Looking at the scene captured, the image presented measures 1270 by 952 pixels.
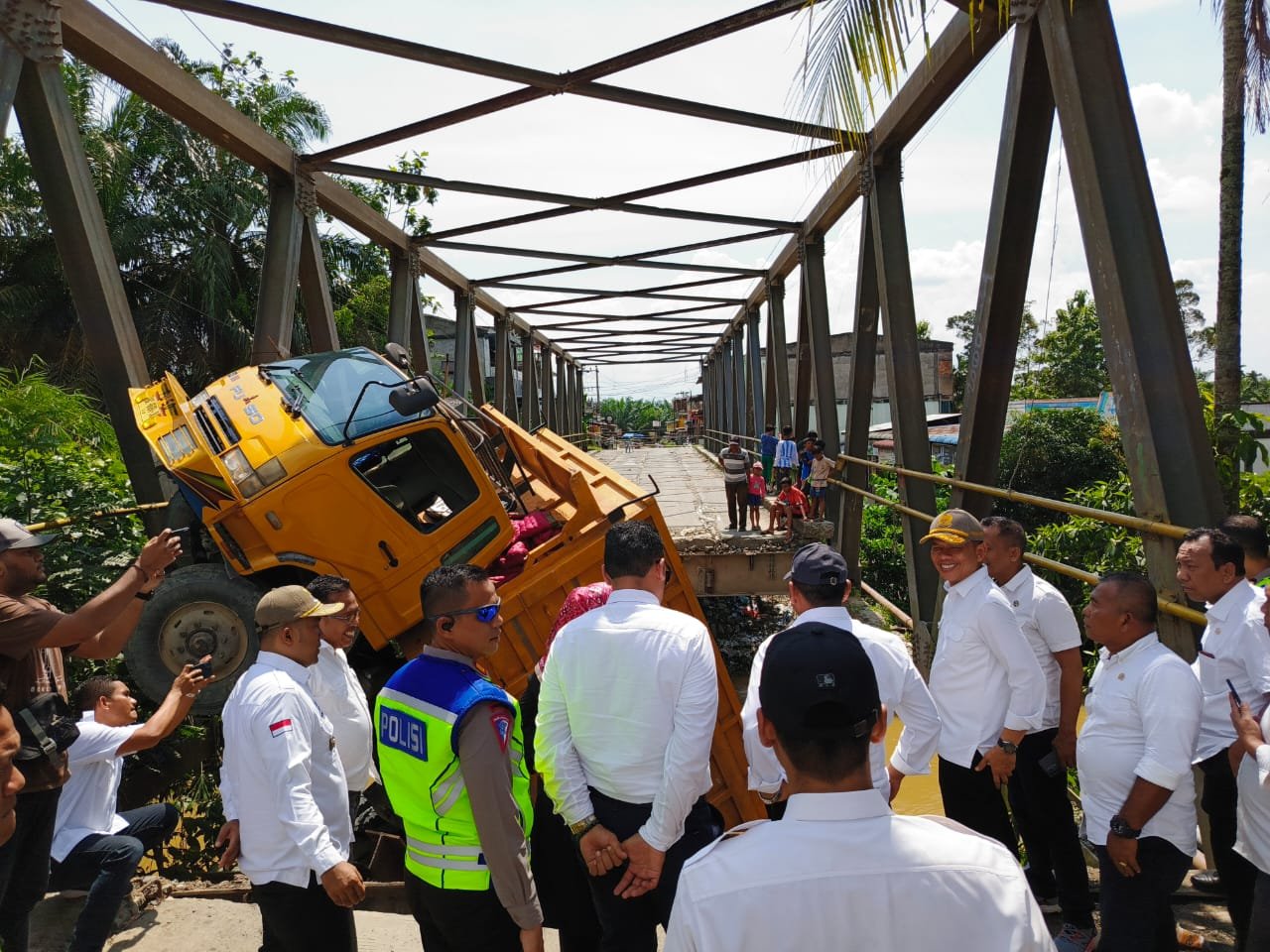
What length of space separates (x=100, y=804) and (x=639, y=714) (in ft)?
7.83

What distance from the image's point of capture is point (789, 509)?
10.2 m

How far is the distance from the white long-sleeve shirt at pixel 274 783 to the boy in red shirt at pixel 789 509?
25.4 feet

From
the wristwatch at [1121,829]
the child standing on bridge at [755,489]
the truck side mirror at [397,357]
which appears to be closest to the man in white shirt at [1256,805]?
the wristwatch at [1121,829]

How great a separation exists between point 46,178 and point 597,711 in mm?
5131

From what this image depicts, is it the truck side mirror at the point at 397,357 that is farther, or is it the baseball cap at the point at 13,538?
the truck side mirror at the point at 397,357

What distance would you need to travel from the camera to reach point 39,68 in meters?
5.21

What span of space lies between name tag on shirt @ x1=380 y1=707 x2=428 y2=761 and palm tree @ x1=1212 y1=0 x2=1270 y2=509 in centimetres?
893

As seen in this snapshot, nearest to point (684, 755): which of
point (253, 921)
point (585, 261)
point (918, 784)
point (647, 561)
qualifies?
point (647, 561)

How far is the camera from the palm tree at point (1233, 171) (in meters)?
9.28

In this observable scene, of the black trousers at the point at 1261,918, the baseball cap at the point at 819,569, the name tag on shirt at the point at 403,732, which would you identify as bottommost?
the black trousers at the point at 1261,918

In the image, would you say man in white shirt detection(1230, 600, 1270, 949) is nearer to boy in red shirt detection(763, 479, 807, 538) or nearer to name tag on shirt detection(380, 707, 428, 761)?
name tag on shirt detection(380, 707, 428, 761)

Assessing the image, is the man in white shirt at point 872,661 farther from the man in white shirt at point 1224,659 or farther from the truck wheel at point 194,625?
the truck wheel at point 194,625

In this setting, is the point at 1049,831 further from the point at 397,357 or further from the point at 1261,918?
the point at 397,357

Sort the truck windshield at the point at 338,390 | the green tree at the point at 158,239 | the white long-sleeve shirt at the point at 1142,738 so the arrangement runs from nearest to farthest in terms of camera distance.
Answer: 1. the white long-sleeve shirt at the point at 1142,738
2. the truck windshield at the point at 338,390
3. the green tree at the point at 158,239
